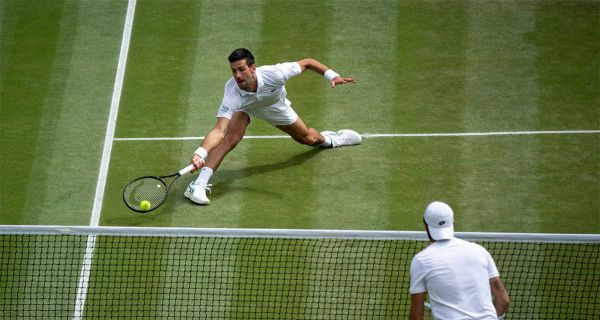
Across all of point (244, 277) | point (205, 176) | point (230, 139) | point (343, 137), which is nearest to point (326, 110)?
point (343, 137)

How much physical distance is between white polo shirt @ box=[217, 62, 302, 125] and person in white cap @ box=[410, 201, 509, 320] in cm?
450

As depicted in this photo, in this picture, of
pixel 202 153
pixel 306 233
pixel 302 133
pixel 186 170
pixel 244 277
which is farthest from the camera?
pixel 302 133

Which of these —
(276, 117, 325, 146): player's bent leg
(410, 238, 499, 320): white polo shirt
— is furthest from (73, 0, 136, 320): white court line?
(410, 238, 499, 320): white polo shirt

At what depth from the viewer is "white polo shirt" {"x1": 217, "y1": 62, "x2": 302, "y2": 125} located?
1143 cm

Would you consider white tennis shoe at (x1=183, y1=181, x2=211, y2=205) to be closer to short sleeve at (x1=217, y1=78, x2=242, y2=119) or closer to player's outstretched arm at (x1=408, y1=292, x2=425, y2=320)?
short sleeve at (x1=217, y1=78, x2=242, y2=119)

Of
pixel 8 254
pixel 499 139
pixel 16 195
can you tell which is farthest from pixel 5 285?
pixel 499 139

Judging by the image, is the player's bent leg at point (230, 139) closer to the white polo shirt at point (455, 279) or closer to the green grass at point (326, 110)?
the green grass at point (326, 110)

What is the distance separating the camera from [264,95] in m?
11.5

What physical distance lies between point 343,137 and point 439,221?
5191 millimetres

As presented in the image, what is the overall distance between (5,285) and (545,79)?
7.19m

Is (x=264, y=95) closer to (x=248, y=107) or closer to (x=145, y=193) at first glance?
(x=248, y=107)

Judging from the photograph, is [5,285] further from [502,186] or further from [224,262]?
[502,186]

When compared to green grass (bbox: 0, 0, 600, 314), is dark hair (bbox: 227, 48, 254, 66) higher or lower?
higher

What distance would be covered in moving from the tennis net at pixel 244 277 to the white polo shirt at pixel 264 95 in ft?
5.29
